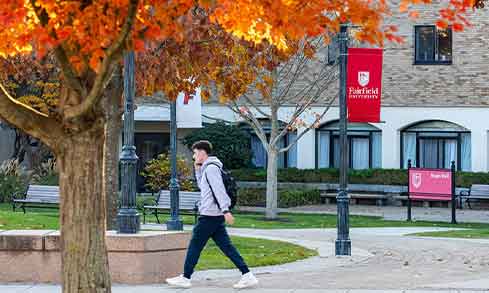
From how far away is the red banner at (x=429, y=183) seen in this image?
32125 millimetres

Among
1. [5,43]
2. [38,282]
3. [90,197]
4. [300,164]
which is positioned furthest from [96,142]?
[300,164]

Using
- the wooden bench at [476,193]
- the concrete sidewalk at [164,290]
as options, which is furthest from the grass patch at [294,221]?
the concrete sidewalk at [164,290]

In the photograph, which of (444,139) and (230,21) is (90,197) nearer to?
(230,21)

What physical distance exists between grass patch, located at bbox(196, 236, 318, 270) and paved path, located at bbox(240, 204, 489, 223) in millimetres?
12724

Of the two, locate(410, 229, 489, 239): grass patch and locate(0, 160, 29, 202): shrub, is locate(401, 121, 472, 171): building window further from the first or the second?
locate(0, 160, 29, 202): shrub

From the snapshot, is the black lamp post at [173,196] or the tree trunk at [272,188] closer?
the black lamp post at [173,196]

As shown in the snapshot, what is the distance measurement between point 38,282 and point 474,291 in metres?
5.55

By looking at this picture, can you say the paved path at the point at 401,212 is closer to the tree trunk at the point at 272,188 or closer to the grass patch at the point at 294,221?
the grass patch at the point at 294,221

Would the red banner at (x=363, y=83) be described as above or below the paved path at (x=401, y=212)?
above

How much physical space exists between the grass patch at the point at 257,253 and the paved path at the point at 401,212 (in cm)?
1272

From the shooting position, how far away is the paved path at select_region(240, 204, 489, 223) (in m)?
33.6

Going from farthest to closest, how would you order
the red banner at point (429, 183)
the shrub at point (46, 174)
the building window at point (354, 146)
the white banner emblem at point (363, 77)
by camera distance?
the building window at point (354, 146)
the shrub at point (46, 174)
the red banner at point (429, 183)
the white banner emblem at point (363, 77)

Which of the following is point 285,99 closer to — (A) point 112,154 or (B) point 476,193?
(B) point 476,193

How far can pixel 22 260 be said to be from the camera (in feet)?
49.0
